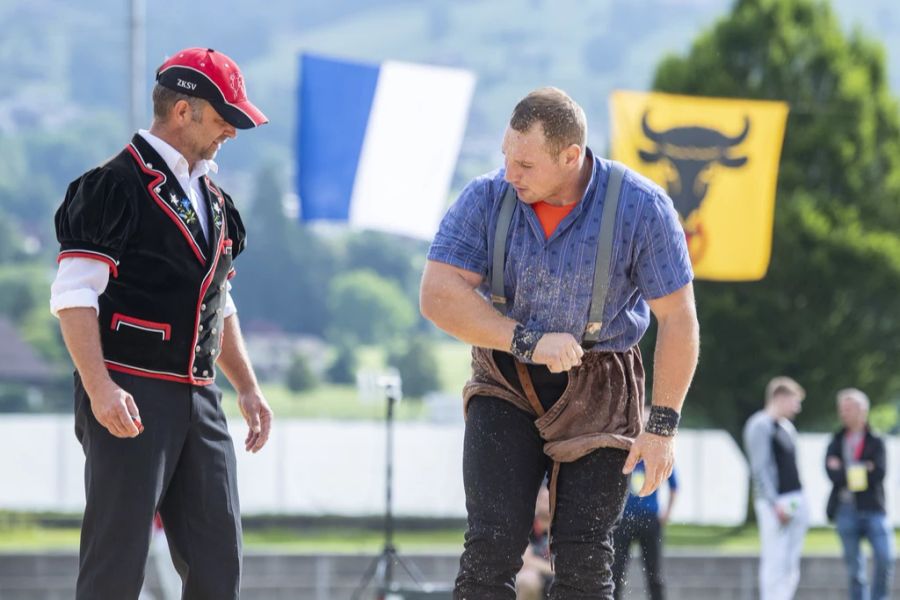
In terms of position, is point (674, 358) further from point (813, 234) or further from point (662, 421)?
point (813, 234)

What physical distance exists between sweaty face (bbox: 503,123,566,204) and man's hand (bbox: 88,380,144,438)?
1.19 meters

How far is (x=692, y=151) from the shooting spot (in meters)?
16.2

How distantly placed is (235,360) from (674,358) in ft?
4.45

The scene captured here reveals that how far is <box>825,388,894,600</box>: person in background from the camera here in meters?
11.8

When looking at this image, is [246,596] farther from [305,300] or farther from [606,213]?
[305,300]

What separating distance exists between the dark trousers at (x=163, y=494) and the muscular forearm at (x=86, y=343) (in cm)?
16

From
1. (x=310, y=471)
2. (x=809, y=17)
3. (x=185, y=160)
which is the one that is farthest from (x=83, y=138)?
(x=185, y=160)

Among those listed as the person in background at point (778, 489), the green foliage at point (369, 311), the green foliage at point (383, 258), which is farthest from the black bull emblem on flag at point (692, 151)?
the green foliage at point (383, 258)

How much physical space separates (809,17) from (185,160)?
2983 cm

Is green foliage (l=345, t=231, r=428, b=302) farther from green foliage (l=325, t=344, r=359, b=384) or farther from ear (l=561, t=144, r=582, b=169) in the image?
ear (l=561, t=144, r=582, b=169)

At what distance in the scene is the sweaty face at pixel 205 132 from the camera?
445 cm

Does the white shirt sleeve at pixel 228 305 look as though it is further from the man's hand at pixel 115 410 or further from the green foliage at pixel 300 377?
the green foliage at pixel 300 377

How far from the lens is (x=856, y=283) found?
29.6m

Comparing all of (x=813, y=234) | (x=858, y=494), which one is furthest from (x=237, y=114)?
(x=813, y=234)
